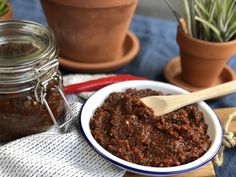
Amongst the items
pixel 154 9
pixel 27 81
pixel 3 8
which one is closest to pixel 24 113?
pixel 27 81

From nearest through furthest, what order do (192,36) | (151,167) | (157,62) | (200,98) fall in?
(151,167) → (200,98) → (192,36) → (157,62)

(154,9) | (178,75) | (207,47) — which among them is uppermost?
(207,47)

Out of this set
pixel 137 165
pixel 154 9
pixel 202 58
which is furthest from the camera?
pixel 154 9

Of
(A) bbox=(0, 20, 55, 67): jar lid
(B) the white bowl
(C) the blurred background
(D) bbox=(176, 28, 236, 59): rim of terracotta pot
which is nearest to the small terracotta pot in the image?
(D) bbox=(176, 28, 236, 59): rim of terracotta pot

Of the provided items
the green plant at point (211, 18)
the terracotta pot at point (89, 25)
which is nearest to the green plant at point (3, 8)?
the terracotta pot at point (89, 25)

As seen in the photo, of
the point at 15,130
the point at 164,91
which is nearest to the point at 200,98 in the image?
the point at 164,91

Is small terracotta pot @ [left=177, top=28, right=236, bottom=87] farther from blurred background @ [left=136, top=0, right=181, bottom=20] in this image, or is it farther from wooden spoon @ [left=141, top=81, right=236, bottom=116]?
blurred background @ [left=136, top=0, right=181, bottom=20]

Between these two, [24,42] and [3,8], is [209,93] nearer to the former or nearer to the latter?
[24,42]

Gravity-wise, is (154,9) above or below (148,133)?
below

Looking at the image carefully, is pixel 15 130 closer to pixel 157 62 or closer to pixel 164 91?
pixel 164 91
